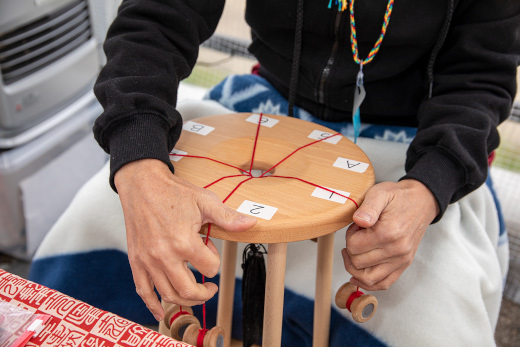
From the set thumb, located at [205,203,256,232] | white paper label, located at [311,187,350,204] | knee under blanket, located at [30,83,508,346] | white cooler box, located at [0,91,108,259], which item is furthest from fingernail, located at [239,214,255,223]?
white cooler box, located at [0,91,108,259]

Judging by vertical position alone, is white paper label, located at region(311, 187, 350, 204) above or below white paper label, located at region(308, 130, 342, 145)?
above

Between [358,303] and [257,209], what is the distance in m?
0.22

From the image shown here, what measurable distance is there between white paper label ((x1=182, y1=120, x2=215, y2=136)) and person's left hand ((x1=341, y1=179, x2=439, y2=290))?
0.88 feet

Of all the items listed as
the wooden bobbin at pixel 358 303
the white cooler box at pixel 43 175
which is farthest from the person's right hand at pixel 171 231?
the white cooler box at pixel 43 175

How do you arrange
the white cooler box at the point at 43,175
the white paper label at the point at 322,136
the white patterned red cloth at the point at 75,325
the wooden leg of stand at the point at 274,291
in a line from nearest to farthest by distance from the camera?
1. the white patterned red cloth at the point at 75,325
2. the wooden leg of stand at the point at 274,291
3. the white paper label at the point at 322,136
4. the white cooler box at the point at 43,175

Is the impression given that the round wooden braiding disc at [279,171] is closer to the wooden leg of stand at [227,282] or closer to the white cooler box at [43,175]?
the wooden leg of stand at [227,282]

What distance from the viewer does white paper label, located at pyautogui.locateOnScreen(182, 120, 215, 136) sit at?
2.59ft

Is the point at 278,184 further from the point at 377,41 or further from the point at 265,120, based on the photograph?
the point at 377,41

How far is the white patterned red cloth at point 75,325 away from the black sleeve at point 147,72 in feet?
0.54

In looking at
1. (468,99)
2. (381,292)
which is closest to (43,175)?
(381,292)

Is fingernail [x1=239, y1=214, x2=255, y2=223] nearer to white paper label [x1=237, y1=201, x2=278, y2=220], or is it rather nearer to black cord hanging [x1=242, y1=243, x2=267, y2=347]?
white paper label [x1=237, y1=201, x2=278, y2=220]

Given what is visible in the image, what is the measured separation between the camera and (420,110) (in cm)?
86

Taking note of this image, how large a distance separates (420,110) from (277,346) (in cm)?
44

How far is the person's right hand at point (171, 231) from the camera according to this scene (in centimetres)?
57
